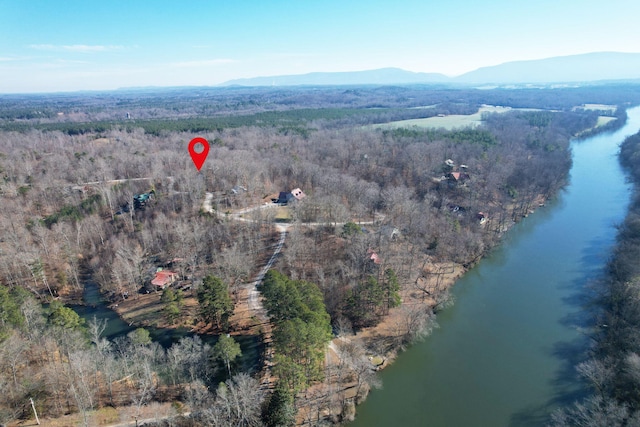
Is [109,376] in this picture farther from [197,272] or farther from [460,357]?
[460,357]

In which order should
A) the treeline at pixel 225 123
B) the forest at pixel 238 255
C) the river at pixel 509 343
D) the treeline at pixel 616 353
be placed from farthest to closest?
the treeline at pixel 225 123, the river at pixel 509 343, the forest at pixel 238 255, the treeline at pixel 616 353

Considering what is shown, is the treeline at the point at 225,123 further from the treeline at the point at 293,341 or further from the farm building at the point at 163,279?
the treeline at the point at 293,341

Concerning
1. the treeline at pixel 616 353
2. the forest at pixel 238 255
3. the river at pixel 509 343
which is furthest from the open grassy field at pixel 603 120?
the treeline at pixel 616 353

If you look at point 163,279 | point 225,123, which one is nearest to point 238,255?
point 163,279

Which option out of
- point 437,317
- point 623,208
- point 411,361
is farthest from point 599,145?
point 411,361

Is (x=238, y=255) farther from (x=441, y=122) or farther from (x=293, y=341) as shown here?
(x=441, y=122)

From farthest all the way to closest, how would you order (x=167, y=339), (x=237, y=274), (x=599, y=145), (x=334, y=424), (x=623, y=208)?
(x=599, y=145) < (x=623, y=208) < (x=237, y=274) < (x=167, y=339) < (x=334, y=424)
